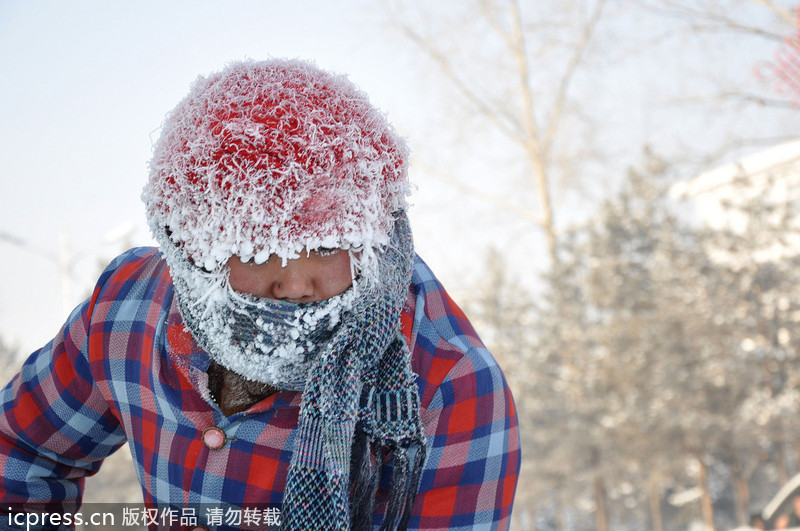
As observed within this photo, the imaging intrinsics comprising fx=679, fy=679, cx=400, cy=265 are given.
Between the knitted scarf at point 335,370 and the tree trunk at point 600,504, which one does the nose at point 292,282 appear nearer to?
the knitted scarf at point 335,370

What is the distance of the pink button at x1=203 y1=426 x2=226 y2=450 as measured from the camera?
126 cm

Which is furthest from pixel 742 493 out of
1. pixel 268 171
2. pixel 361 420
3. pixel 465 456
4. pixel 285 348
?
pixel 268 171

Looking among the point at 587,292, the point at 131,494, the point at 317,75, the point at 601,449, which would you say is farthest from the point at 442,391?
the point at 601,449

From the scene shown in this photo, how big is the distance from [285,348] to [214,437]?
30cm

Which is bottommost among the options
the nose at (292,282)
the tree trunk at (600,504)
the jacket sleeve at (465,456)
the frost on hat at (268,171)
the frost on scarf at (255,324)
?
the tree trunk at (600,504)

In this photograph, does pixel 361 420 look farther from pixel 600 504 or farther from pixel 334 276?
pixel 600 504

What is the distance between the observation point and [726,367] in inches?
407

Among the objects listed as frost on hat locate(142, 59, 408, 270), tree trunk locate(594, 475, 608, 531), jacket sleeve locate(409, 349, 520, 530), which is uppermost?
frost on hat locate(142, 59, 408, 270)

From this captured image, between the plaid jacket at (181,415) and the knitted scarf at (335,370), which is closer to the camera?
the knitted scarf at (335,370)

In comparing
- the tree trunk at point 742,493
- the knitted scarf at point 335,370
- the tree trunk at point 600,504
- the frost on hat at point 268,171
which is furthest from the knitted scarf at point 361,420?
the tree trunk at point 742,493

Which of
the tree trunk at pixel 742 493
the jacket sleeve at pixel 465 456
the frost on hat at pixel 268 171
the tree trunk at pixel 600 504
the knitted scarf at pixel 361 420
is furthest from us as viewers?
the tree trunk at pixel 600 504

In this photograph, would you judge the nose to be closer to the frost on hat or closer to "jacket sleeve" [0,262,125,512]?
the frost on hat

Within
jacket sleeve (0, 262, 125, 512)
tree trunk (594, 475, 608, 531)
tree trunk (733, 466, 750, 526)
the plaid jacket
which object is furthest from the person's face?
tree trunk (733, 466, 750, 526)

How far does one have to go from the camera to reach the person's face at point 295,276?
104cm
